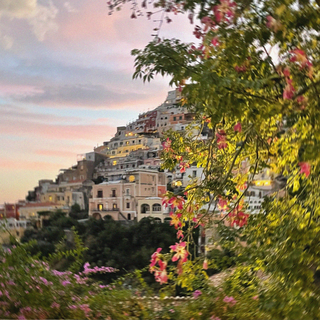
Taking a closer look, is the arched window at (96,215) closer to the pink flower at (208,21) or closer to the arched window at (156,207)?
the arched window at (156,207)

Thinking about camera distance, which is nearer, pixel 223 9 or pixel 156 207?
pixel 223 9

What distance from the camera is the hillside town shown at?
2.22 m

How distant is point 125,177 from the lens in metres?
2.28

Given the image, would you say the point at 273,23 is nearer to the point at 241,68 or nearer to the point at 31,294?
the point at 241,68

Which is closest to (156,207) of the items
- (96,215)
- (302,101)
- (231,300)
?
(96,215)

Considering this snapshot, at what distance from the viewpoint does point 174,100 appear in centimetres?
228

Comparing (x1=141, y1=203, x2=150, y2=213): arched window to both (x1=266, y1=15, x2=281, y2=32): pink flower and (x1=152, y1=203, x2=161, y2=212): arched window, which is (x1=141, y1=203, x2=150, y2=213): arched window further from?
(x1=266, y1=15, x2=281, y2=32): pink flower

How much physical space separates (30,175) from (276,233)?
65.6 inches

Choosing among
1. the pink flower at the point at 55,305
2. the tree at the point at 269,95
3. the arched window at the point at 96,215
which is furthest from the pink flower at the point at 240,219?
the arched window at the point at 96,215

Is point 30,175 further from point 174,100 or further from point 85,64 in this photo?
point 174,100

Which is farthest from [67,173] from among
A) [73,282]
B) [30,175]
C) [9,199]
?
[73,282]

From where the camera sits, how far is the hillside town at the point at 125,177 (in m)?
2.22

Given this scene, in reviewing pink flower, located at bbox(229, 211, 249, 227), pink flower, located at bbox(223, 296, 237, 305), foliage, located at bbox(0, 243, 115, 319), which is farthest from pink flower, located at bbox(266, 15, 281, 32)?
foliage, located at bbox(0, 243, 115, 319)

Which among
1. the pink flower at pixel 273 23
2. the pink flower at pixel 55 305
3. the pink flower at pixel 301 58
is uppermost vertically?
the pink flower at pixel 273 23
